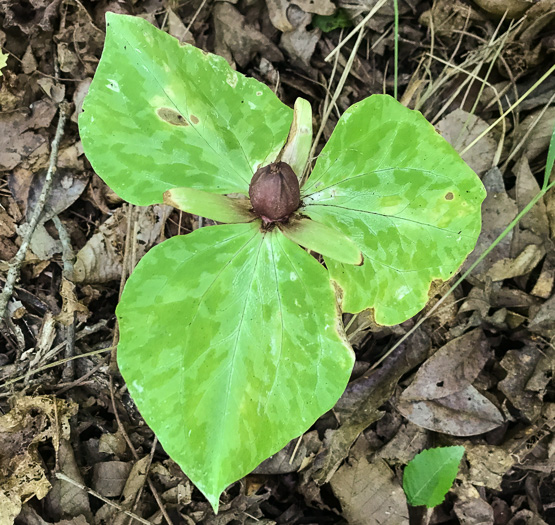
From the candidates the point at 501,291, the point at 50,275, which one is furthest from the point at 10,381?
the point at 501,291

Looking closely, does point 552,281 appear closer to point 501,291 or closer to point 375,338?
point 501,291

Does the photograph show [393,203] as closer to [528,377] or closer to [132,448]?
[528,377]

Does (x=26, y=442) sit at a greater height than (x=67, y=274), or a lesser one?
lesser

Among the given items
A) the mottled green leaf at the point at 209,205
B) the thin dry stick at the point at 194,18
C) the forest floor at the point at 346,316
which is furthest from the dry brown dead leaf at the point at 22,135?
the mottled green leaf at the point at 209,205

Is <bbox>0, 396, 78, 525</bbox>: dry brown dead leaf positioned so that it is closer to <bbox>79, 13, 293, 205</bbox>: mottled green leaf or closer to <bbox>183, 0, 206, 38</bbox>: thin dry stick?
<bbox>79, 13, 293, 205</bbox>: mottled green leaf

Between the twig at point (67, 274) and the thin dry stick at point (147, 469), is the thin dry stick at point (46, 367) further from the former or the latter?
the thin dry stick at point (147, 469)

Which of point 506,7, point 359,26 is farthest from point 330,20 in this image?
point 506,7

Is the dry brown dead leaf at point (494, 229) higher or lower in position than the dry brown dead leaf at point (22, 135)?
higher
